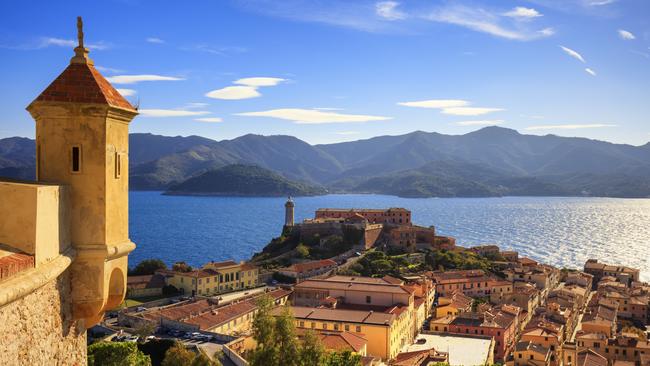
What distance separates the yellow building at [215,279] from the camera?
202 ft

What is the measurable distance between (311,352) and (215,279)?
43.3 metres

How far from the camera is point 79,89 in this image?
739cm

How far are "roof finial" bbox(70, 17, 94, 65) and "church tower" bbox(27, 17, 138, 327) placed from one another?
0.21m

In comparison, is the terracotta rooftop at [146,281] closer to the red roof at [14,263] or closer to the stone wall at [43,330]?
the stone wall at [43,330]

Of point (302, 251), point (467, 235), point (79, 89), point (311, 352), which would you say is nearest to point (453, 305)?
point (302, 251)

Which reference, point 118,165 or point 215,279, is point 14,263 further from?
point 215,279

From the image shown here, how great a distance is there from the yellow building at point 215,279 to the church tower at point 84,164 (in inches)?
2194

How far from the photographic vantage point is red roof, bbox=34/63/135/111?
7242 millimetres

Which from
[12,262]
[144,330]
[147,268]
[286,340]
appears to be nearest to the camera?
[12,262]

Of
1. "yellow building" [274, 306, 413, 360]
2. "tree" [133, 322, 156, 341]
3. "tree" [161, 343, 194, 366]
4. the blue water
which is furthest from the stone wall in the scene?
the blue water

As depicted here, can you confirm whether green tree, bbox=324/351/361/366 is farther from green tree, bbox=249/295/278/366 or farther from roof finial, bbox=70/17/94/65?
roof finial, bbox=70/17/94/65

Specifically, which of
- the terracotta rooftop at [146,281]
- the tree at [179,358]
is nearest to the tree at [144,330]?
the tree at [179,358]

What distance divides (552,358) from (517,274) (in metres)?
32.3

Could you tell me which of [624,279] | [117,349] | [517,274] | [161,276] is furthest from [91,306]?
[624,279]
